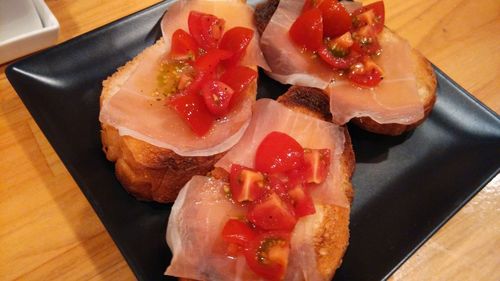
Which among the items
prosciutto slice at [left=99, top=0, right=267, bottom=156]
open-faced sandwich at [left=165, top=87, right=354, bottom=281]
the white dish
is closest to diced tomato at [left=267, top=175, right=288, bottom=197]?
open-faced sandwich at [left=165, top=87, right=354, bottom=281]

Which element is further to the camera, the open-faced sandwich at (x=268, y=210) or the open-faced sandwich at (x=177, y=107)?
the open-faced sandwich at (x=177, y=107)

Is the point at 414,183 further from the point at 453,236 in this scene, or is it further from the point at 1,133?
the point at 1,133

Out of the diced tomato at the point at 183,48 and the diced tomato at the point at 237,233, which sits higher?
the diced tomato at the point at 183,48

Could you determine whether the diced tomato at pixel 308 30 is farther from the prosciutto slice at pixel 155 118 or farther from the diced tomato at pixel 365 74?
the prosciutto slice at pixel 155 118

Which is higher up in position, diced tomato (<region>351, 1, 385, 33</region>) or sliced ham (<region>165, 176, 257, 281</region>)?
diced tomato (<region>351, 1, 385, 33</region>)

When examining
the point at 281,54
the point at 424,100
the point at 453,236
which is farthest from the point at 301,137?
the point at 453,236

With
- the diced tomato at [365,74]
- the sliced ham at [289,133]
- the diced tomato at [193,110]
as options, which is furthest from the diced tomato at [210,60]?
the diced tomato at [365,74]

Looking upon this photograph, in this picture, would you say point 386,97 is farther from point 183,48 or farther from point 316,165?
point 183,48

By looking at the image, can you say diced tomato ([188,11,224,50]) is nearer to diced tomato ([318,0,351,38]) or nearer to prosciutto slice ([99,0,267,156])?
prosciutto slice ([99,0,267,156])
